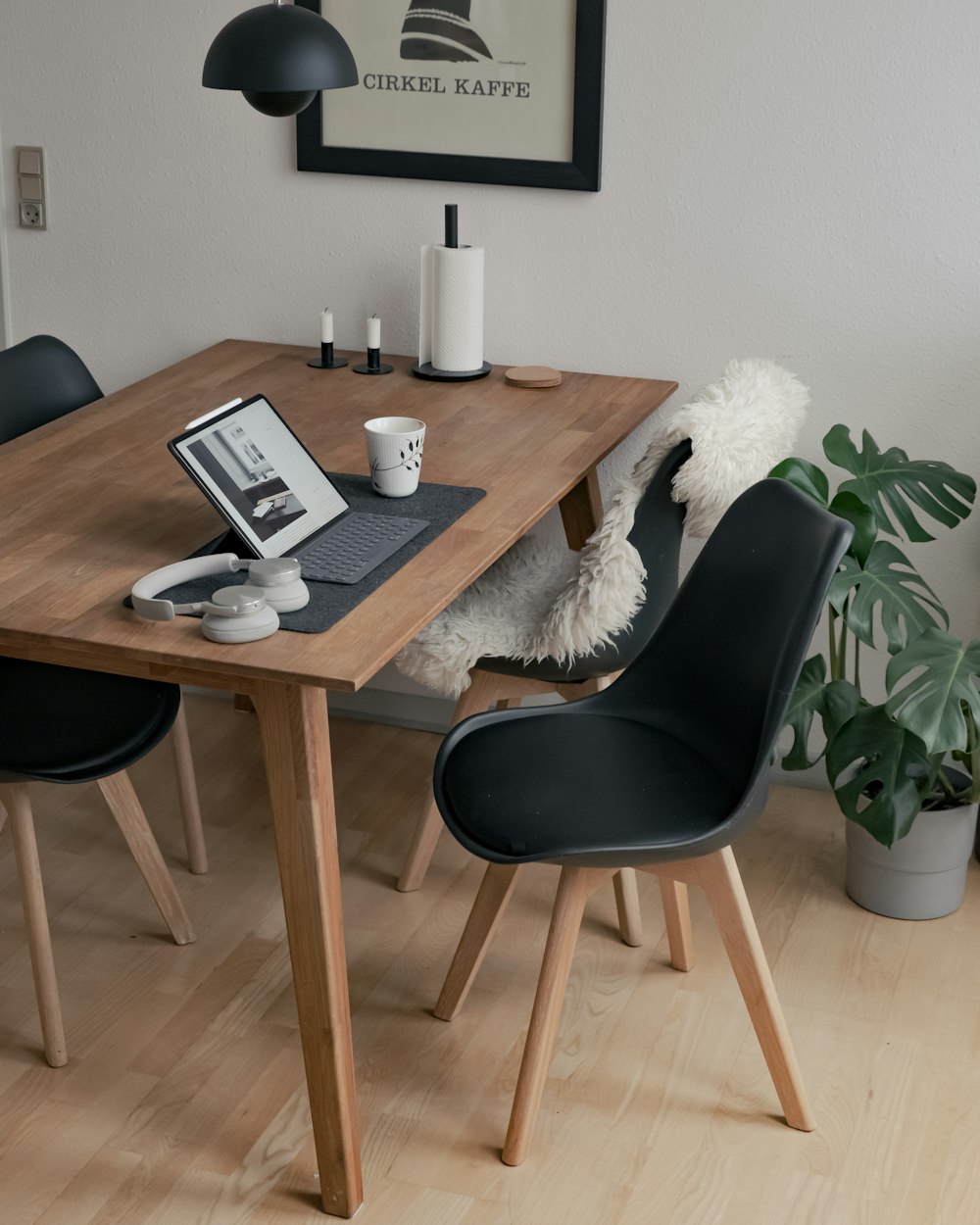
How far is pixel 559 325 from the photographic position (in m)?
2.83

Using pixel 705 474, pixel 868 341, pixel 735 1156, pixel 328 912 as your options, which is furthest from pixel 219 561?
pixel 868 341

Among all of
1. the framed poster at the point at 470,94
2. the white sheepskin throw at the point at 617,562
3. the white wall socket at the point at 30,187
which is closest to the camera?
the white sheepskin throw at the point at 617,562

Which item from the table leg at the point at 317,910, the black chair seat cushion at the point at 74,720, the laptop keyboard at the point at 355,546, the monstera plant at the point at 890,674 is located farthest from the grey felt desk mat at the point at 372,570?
the monstera plant at the point at 890,674

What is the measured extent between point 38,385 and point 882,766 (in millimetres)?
1569

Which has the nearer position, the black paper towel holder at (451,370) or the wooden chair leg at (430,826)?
the wooden chair leg at (430,826)

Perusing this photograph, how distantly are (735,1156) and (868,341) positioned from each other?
4.71 ft

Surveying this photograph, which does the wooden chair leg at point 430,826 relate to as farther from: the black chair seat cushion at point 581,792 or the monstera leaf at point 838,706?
the monstera leaf at point 838,706

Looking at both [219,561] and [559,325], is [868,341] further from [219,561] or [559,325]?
[219,561]

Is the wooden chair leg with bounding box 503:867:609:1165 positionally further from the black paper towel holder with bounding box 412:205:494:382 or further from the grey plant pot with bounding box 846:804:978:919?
the black paper towel holder with bounding box 412:205:494:382

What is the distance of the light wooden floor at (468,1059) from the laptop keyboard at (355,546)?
74 centimetres

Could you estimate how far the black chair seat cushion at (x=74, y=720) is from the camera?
199 centimetres

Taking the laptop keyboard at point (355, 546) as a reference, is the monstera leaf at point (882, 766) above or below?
below

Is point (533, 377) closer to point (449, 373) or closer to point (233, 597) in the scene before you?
point (449, 373)

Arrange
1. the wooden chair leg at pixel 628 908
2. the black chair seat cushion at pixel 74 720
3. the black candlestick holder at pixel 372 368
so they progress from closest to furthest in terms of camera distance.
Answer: the black chair seat cushion at pixel 74 720, the wooden chair leg at pixel 628 908, the black candlestick holder at pixel 372 368
